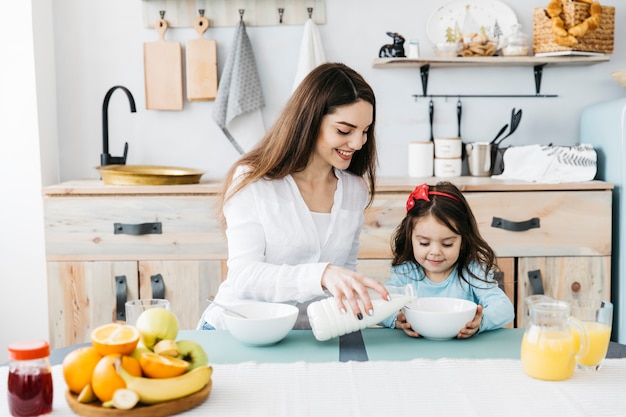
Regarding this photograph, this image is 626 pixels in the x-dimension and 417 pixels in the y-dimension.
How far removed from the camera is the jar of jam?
3.26 feet

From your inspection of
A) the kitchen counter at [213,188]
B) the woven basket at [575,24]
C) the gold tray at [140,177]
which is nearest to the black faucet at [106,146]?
the gold tray at [140,177]

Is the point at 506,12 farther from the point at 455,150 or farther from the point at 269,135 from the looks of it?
the point at 269,135

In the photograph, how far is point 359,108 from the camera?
5.97 ft

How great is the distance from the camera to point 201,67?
312 centimetres

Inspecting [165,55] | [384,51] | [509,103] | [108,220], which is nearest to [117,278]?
[108,220]

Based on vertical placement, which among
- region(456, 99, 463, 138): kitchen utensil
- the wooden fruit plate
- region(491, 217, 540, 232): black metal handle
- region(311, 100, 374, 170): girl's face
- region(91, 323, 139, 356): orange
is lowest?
the wooden fruit plate

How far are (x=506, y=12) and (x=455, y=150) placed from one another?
0.67 metres

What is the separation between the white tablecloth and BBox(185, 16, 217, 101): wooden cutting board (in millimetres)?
2050

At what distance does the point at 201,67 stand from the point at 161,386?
2.29 meters

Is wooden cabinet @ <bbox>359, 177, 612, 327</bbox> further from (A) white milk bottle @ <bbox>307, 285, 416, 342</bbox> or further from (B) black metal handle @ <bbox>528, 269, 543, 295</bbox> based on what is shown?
(A) white milk bottle @ <bbox>307, 285, 416, 342</bbox>

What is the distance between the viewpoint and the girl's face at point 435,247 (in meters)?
1.89

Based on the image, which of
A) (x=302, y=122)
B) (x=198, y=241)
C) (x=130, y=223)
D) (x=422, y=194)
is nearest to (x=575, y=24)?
(x=422, y=194)

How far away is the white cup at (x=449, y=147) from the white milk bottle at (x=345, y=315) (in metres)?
1.71

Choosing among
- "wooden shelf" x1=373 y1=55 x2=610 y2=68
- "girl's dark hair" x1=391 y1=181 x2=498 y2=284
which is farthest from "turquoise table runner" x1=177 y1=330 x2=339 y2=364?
"wooden shelf" x1=373 y1=55 x2=610 y2=68
